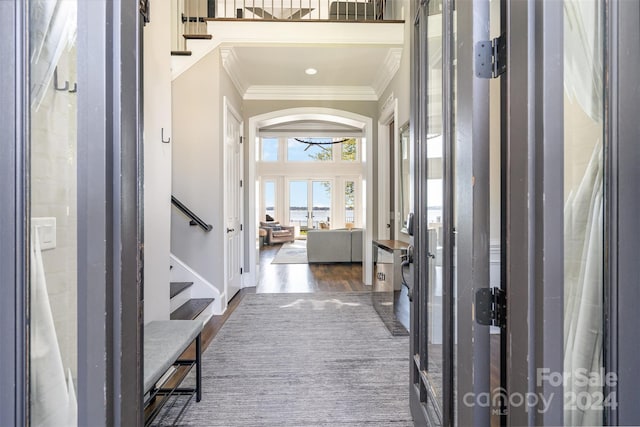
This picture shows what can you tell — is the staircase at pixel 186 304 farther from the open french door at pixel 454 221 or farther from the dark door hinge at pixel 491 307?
the dark door hinge at pixel 491 307

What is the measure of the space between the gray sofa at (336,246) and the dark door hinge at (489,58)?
592 centimetres

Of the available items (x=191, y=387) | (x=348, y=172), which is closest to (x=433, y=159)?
(x=191, y=387)

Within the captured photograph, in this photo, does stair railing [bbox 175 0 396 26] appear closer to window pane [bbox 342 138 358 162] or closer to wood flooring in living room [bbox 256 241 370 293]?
wood flooring in living room [bbox 256 241 370 293]

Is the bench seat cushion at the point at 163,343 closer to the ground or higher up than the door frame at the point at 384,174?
closer to the ground

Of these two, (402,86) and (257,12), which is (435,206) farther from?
(257,12)

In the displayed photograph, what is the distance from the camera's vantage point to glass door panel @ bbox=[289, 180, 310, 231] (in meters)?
11.9

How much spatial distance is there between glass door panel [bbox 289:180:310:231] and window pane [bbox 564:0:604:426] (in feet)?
36.4

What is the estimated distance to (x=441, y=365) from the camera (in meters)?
1.31

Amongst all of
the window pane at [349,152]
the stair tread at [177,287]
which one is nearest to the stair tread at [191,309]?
the stair tread at [177,287]

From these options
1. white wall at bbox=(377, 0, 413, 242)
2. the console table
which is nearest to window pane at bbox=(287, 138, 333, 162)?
white wall at bbox=(377, 0, 413, 242)

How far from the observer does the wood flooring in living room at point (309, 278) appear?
482 cm

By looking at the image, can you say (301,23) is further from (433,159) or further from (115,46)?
(115,46)

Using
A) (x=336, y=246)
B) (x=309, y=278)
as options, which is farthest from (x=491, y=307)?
(x=336, y=246)

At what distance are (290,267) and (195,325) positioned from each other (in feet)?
14.7
